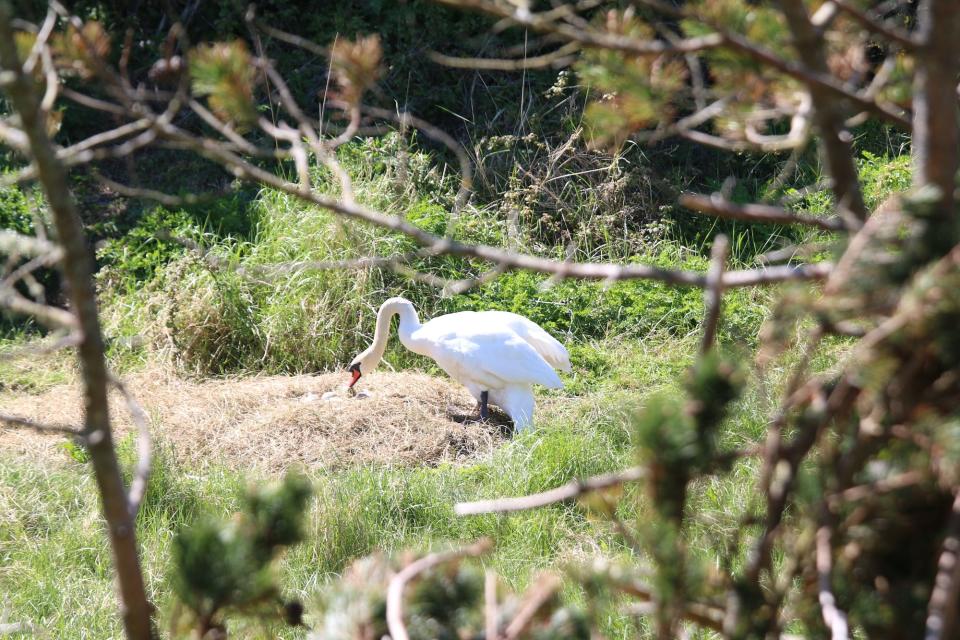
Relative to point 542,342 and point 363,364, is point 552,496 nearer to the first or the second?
point 542,342

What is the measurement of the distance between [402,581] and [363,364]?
4200 millimetres

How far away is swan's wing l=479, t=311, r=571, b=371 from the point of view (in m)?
5.18

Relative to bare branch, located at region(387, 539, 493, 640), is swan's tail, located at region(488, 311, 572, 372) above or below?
below

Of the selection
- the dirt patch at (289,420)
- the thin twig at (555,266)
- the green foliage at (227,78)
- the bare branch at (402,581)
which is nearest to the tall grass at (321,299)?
the dirt patch at (289,420)

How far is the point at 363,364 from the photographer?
17.4 ft

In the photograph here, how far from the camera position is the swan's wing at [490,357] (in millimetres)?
4949

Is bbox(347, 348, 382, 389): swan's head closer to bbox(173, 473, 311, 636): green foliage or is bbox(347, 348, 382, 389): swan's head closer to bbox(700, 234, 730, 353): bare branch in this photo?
bbox(173, 473, 311, 636): green foliage

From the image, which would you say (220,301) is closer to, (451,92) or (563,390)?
(563,390)

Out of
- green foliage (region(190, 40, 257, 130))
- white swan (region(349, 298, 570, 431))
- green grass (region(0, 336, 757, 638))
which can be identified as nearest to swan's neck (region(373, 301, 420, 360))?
white swan (region(349, 298, 570, 431))

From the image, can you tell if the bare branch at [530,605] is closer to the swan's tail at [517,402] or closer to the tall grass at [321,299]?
the swan's tail at [517,402]

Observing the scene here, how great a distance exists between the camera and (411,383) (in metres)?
5.47

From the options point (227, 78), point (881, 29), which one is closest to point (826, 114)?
point (881, 29)

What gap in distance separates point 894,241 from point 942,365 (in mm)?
126

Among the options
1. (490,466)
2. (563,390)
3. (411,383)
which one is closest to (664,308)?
(563,390)
